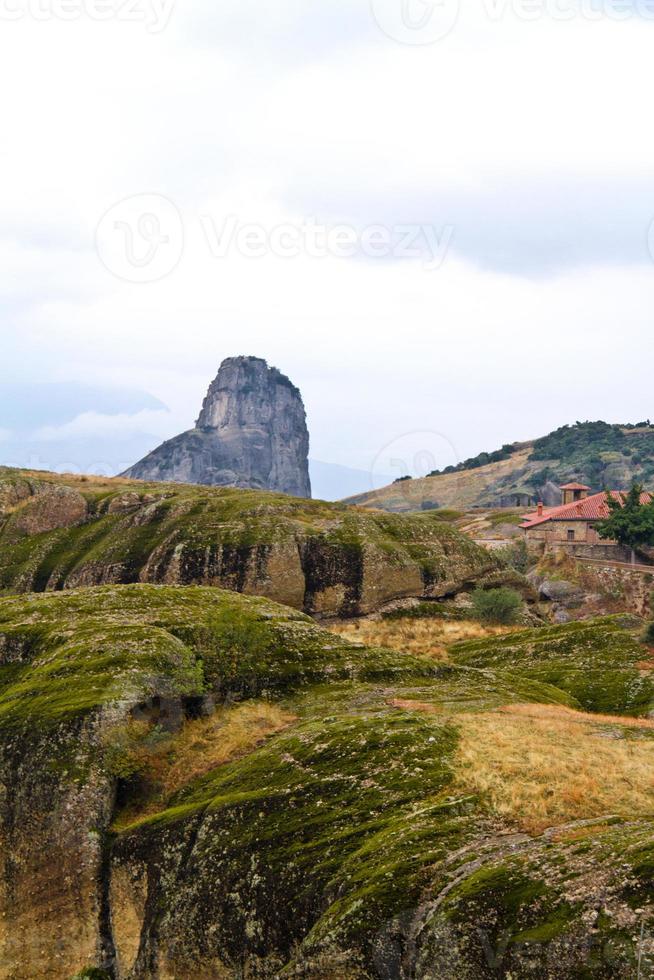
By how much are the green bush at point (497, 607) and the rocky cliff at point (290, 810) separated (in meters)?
29.0

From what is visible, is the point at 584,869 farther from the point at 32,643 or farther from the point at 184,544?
the point at 184,544

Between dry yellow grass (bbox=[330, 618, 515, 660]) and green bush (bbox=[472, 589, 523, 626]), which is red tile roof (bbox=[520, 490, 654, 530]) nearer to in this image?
green bush (bbox=[472, 589, 523, 626])

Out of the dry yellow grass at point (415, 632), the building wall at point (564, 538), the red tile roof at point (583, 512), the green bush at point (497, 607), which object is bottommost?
the dry yellow grass at point (415, 632)

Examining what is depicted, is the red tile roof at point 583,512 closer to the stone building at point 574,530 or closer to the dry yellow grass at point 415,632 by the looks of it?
the stone building at point 574,530

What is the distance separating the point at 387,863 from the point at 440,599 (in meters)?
53.8

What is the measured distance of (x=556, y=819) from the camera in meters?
22.5

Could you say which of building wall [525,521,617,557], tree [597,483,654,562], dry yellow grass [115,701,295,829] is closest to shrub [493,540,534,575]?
building wall [525,521,617,557]

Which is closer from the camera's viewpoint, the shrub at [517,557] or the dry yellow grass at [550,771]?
the dry yellow grass at [550,771]

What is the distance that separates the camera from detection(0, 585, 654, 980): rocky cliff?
1933 centimetres

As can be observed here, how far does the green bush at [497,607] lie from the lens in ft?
234

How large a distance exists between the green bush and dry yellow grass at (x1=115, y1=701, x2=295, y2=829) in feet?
126

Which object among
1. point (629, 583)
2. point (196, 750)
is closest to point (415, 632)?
point (196, 750)

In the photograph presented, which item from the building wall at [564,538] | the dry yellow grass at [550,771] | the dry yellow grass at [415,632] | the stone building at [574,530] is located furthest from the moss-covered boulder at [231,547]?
the building wall at [564,538]

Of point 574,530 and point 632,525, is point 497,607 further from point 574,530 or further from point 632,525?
point 574,530
